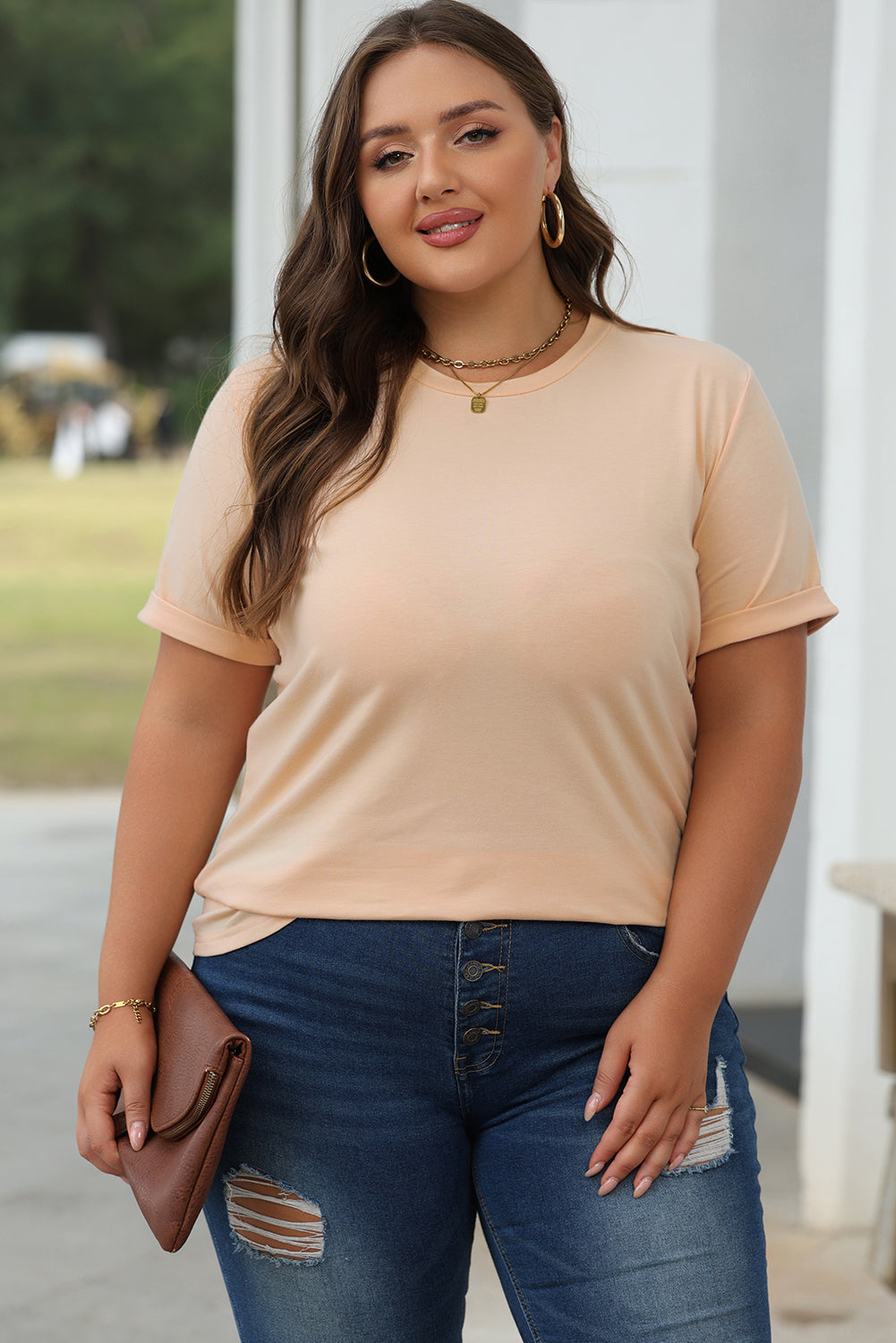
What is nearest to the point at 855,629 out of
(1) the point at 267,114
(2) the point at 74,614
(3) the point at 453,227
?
(3) the point at 453,227

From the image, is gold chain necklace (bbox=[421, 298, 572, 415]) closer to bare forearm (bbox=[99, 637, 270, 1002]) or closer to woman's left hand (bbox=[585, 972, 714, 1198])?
bare forearm (bbox=[99, 637, 270, 1002])

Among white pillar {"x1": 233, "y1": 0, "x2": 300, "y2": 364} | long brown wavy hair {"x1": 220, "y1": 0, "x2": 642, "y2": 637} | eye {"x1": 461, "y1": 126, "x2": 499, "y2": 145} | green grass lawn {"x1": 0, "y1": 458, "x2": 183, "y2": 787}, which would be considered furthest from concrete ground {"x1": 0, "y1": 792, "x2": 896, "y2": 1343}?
green grass lawn {"x1": 0, "y1": 458, "x2": 183, "y2": 787}

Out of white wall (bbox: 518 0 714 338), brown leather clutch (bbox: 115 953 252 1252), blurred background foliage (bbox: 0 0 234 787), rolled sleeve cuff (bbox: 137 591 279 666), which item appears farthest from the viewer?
blurred background foliage (bbox: 0 0 234 787)

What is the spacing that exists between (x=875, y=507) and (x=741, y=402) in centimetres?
146

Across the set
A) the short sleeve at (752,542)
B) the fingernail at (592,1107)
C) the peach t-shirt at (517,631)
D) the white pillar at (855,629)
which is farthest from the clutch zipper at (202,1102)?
the white pillar at (855,629)

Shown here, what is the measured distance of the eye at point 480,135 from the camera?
4.17 ft

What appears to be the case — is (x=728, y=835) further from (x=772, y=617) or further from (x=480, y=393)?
(x=480, y=393)

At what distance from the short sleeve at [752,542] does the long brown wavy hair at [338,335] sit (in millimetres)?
192

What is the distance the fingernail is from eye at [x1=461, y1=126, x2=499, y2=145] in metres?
0.77

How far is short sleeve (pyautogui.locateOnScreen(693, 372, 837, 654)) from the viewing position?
4.06 feet

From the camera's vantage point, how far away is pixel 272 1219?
1.25 meters

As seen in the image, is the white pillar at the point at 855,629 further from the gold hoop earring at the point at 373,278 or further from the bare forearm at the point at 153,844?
the bare forearm at the point at 153,844

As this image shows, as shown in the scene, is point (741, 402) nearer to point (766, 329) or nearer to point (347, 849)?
point (347, 849)

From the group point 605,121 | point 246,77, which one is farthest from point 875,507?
point 246,77
